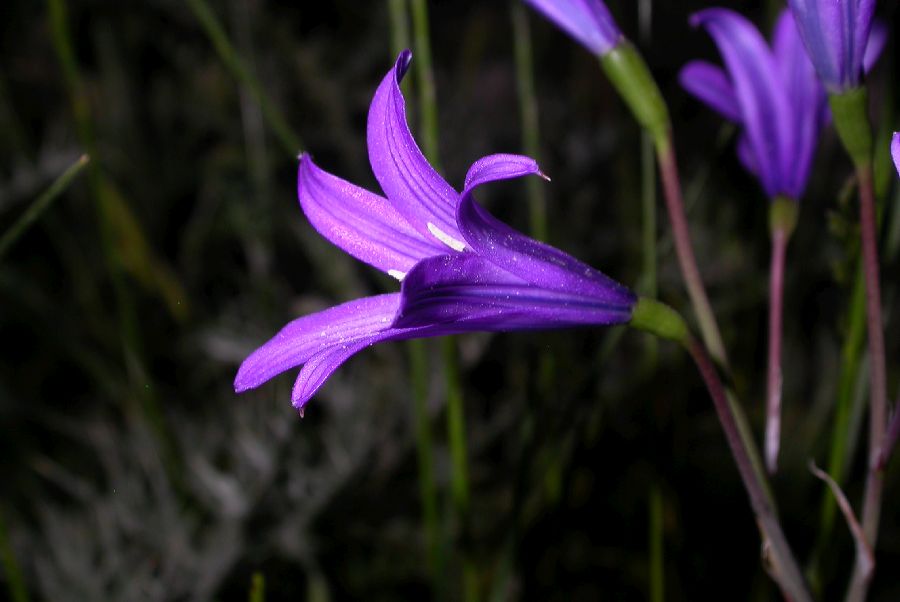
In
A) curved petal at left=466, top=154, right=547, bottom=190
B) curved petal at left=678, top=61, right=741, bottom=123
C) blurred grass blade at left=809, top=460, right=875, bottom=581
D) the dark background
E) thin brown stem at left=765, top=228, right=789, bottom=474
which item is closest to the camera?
curved petal at left=466, top=154, right=547, bottom=190

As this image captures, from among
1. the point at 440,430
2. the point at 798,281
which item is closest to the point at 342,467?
the point at 440,430

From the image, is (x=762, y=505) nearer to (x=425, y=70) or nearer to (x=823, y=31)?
(x=823, y=31)

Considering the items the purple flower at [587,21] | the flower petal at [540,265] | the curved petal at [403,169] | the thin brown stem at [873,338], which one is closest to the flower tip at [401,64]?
the curved petal at [403,169]

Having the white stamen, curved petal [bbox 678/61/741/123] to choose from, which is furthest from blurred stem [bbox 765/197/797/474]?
the white stamen

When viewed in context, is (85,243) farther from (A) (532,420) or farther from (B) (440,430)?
(A) (532,420)

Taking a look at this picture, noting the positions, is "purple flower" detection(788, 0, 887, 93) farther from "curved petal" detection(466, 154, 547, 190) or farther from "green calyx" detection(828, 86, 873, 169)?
"curved petal" detection(466, 154, 547, 190)

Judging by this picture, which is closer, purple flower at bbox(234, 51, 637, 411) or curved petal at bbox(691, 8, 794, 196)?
purple flower at bbox(234, 51, 637, 411)
